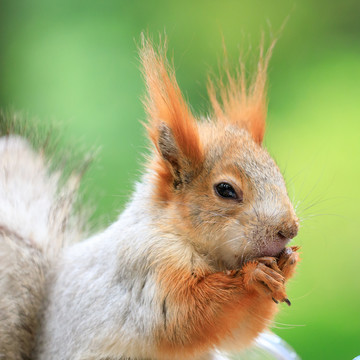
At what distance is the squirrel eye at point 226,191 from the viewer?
1151 mm

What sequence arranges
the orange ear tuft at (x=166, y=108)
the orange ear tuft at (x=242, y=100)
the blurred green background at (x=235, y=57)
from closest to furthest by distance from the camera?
the orange ear tuft at (x=166, y=108), the orange ear tuft at (x=242, y=100), the blurred green background at (x=235, y=57)

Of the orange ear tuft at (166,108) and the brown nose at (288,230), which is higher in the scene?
the orange ear tuft at (166,108)

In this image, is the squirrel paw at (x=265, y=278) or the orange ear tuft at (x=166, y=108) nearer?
the squirrel paw at (x=265, y=278)

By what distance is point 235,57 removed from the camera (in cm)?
280

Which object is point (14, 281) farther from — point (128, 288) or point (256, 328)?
point (256, 328)

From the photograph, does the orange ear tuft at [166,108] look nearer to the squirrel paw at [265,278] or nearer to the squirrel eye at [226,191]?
the squirrel eye at [226,191]

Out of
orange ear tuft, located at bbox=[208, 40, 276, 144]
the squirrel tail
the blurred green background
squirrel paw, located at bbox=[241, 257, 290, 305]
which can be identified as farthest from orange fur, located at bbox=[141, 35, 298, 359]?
the blurred green background

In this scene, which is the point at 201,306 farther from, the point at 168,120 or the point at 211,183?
the point at 168,120

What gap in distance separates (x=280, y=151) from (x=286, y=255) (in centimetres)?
166

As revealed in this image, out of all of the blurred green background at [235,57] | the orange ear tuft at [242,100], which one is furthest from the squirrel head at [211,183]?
the blurred green background at [235,57]

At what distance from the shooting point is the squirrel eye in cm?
115

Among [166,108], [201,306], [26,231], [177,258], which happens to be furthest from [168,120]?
[26,231]

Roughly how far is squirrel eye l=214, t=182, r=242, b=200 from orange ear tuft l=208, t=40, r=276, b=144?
0.25 metres

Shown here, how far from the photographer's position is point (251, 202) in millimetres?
1125
